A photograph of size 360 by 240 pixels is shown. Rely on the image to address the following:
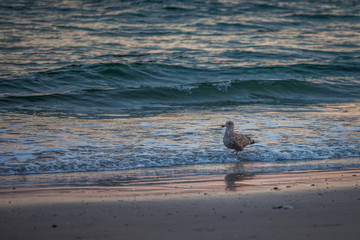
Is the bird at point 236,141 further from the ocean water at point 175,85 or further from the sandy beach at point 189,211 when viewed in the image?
the sandy beach at point 189,211

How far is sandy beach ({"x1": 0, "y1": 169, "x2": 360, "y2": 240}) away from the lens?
369 cm

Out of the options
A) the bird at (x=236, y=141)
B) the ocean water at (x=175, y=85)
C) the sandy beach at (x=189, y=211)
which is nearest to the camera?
the sandy beach at (x=189, y=211)

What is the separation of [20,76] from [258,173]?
10.3m

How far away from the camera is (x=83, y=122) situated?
980cm

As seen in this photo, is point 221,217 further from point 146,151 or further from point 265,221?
point 146,151

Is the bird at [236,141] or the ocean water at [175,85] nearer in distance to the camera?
the ocean water at [175,85]

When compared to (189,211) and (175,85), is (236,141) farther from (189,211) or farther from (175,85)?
(175,85)

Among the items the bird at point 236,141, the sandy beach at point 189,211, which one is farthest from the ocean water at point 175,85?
the sandy beach at point 189,211

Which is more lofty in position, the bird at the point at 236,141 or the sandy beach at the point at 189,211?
the sandy beach at the point at 189,211

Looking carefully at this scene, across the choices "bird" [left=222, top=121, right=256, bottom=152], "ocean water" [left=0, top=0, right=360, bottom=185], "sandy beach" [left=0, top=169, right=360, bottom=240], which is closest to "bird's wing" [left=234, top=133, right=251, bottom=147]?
"bird" [left=222, top=121, right=256, bottom=152]

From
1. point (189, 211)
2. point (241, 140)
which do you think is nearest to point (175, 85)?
point (241, 140)

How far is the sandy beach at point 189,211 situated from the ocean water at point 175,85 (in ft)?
3.96

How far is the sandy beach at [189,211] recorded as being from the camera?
3689 millimetres

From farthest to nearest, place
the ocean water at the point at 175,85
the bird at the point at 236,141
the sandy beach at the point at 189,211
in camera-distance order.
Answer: the bird at the point at 236,141 < the ocean water at the point at 175,85 < the sandy beach at the point at 189,211
